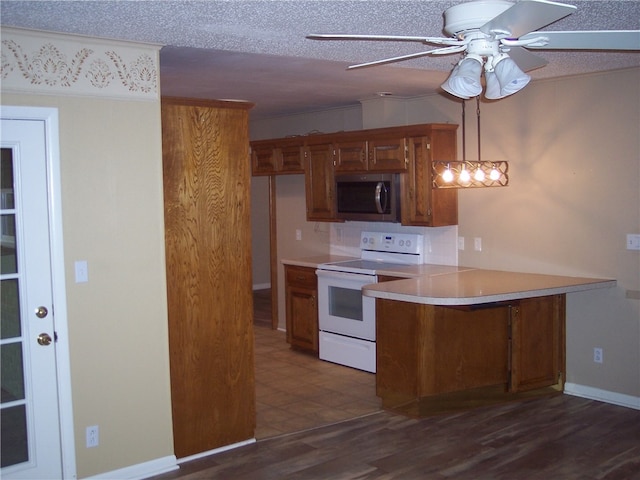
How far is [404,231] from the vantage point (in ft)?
20.6

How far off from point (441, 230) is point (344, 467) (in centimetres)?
263

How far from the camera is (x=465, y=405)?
4.85 metres

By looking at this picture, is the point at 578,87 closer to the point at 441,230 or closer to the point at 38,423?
the point at 441,230

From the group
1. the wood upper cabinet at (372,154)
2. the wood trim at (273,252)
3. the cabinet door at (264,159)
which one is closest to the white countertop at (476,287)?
the wood upper cabinet at (372,154)

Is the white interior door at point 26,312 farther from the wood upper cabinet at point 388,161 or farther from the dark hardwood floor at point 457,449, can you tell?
the wood upper cabinet at point 388,161

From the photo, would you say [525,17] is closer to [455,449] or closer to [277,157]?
[455,449]

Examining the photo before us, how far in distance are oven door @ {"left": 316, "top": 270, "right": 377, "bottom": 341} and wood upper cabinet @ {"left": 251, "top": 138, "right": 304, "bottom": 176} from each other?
1167mm

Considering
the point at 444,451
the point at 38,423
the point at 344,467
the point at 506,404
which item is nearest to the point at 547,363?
the point at 506,404

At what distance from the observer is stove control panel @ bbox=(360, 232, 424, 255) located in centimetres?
612

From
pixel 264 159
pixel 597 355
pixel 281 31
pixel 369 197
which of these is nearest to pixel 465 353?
pixel 597 355

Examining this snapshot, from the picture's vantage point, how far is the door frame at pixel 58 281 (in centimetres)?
344

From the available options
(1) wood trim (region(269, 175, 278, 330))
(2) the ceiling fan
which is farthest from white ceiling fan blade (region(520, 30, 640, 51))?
(1) wood trim (region(269, 175, 278, 330))

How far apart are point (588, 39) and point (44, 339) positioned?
9.19 feet

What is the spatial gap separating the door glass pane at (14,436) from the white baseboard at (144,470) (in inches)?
15.5
